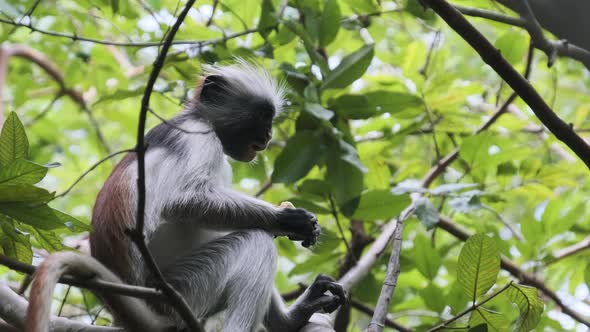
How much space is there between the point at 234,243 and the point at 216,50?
186 centimetres

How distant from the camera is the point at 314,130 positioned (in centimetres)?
546

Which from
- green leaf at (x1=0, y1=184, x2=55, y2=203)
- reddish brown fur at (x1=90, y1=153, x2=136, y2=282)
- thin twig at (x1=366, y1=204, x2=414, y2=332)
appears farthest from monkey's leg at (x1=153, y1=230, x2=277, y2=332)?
green leaf at (x1=0, y1=184, x2=55, y2=203)

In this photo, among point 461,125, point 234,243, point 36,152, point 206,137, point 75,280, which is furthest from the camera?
point 36,152

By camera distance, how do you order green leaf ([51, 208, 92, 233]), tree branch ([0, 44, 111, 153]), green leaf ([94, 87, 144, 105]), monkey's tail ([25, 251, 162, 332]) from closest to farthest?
monkey's tail ([25, 251, 162, 332]) < green leaf ([51, 208, 92, 233]) < green leaf ([94, 87, 144, 105]) < tree branch ([0, 44, 111, 153])

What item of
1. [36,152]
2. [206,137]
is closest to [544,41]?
[206,137]

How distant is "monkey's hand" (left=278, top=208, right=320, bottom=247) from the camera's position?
453 centimetres

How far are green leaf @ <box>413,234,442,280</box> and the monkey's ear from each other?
72.0 inches

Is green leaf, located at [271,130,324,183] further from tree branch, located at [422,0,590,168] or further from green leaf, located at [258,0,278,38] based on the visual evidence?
tree branch, located at [422,0,590,168]

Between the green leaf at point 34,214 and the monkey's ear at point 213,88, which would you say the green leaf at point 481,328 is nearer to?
the green leaf at point 34,214

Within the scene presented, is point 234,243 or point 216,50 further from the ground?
point 216,50

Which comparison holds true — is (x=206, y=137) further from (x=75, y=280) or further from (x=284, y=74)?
(x=75, y=280)

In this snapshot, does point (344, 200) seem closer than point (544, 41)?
No

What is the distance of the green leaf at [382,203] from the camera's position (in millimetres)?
5234

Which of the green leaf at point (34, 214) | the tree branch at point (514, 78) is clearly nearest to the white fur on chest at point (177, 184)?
the green leaf at point (34, 214)
